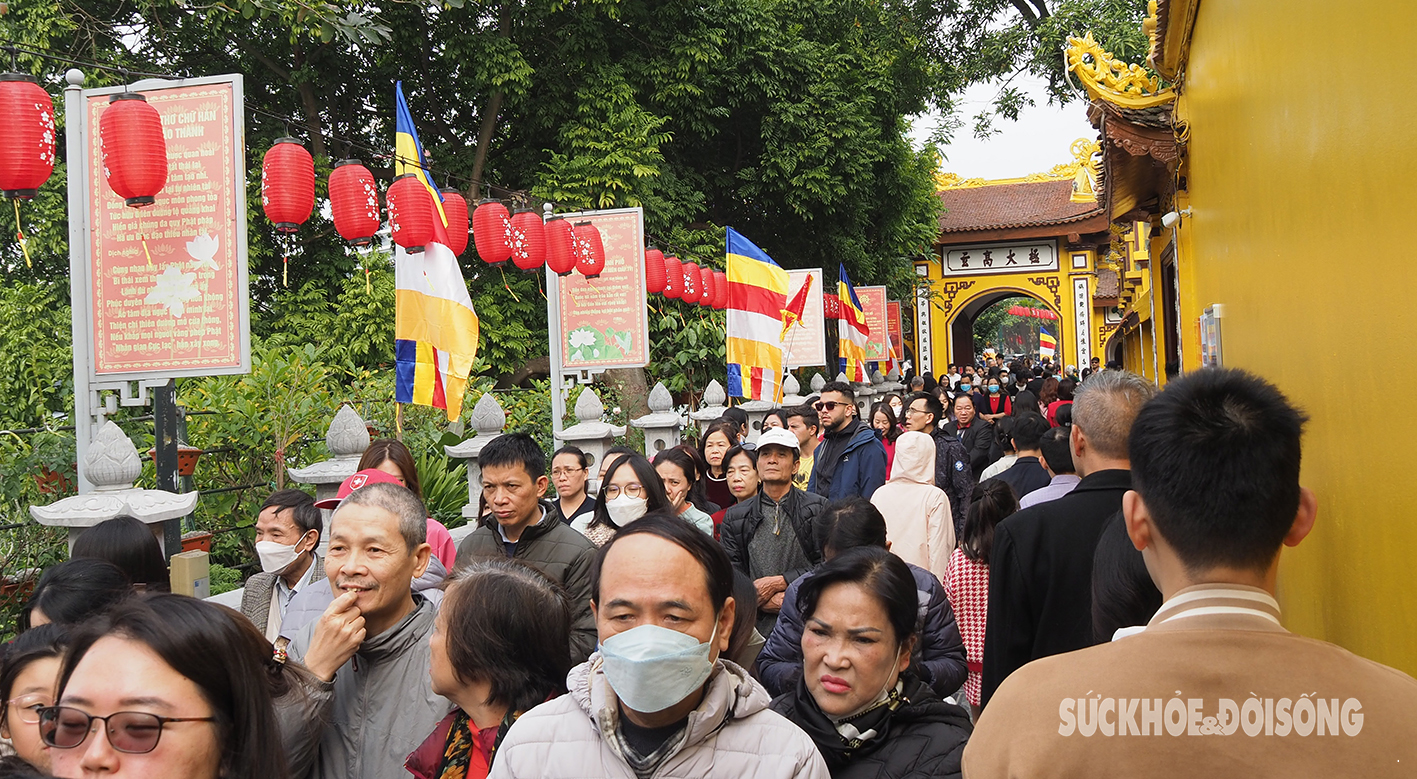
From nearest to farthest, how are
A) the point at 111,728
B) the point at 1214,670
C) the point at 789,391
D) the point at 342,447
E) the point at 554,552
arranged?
the point at 1214,670, the point at 111,728, the point at 554,552, the point at 342,447, the point at 789,391

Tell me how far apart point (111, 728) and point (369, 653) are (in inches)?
40.4

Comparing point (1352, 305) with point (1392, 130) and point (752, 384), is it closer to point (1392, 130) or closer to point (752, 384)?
point (1392, 130)

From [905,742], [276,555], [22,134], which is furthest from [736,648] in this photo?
[22,134]

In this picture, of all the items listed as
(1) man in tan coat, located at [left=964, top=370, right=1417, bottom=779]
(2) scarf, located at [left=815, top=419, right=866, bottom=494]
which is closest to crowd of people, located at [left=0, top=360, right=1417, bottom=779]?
(1) man in tan coat, located at [left=964, top=370, right=1417, bottom=779]

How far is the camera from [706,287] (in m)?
13.7

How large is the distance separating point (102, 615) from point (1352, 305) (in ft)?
9.18

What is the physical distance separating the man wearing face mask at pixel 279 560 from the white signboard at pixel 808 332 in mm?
9289

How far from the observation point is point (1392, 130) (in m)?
2.16

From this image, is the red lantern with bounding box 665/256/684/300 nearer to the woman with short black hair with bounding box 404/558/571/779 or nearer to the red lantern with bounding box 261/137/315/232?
the red lantern with bounding box 261/137/315/232

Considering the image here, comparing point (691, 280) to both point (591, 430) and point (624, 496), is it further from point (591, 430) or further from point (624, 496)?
point (624, 496)

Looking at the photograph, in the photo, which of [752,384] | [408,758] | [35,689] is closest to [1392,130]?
[408,758]

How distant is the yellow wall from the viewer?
217 cm

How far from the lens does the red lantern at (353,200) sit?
21.3 ft

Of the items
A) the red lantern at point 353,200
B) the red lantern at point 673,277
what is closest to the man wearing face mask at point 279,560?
the red lantern at point 353,200
